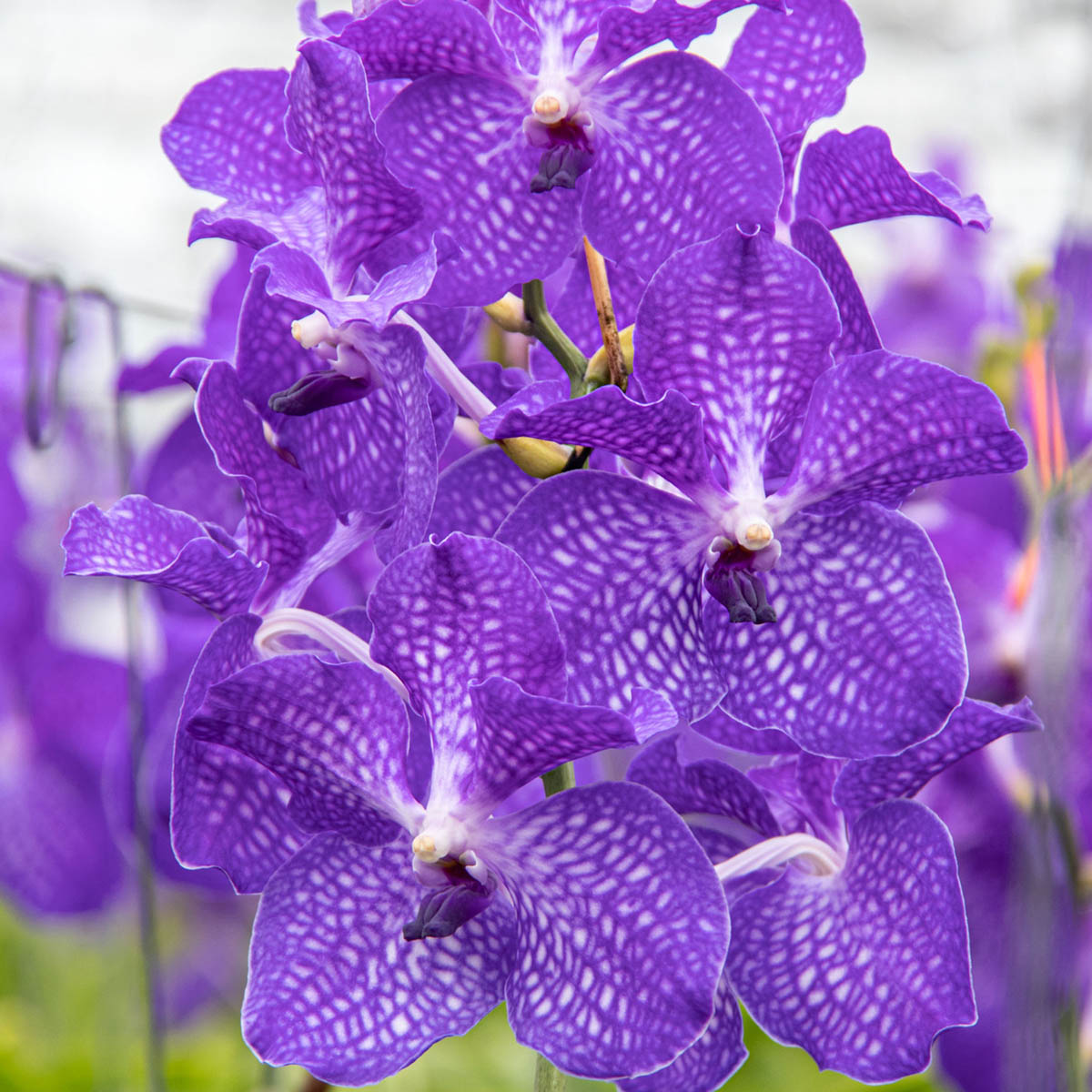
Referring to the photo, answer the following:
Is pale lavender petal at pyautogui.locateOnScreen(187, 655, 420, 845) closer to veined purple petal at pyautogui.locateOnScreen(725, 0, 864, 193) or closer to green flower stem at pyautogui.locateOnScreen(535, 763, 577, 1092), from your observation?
green flower stem at pyautogui.locateOnScreen(535, 763, 577, 1092)

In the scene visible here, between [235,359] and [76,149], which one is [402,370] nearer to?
[235,359]

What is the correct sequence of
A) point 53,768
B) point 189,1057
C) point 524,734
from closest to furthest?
point 524,734 < point 53,768 < point 189,1057


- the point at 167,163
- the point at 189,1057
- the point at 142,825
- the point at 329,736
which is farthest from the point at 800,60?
the point at 167,163

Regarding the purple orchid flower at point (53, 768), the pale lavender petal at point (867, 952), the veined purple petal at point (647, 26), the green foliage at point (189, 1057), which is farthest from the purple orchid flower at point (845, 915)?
the purple orchid flower at point (53, 768)

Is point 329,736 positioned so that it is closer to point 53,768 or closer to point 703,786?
point 703,786

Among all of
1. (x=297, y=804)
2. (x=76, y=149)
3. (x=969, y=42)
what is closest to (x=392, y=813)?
(x=297, y=804)

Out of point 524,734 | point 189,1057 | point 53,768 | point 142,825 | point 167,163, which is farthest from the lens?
point 167,163
